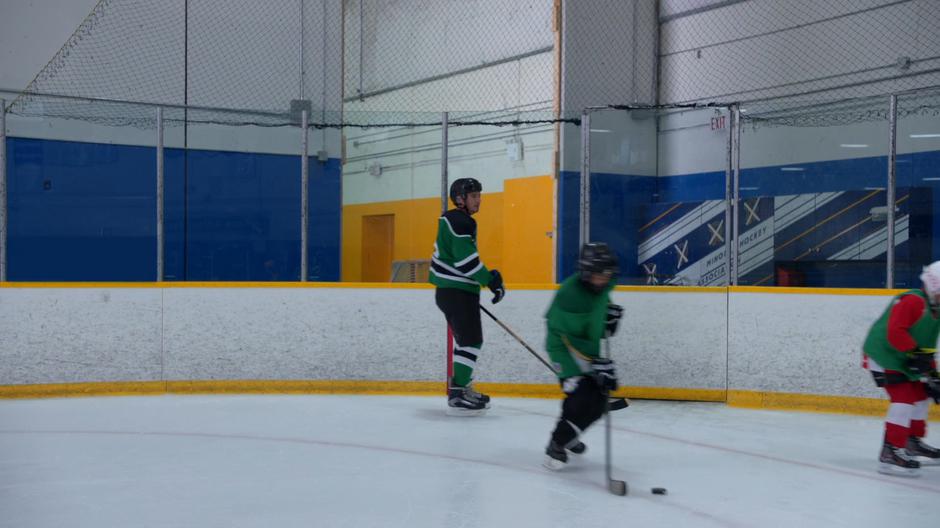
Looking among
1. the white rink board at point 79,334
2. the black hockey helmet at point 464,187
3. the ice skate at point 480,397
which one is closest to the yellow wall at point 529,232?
the black hockey helmet at point 464,187

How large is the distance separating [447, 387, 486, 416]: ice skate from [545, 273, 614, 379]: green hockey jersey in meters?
1.59

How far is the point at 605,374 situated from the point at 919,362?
1.34 metres

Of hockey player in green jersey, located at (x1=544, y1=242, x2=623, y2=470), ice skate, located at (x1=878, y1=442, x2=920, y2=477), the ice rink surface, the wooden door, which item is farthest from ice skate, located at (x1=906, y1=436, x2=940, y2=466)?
the wooden door

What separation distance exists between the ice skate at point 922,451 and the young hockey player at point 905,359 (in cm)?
10

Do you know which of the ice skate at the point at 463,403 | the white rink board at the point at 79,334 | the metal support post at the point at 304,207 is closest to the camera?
the ice skate at the point at 463,403

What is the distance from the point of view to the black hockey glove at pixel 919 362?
379 cm

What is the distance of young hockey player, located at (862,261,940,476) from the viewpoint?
3811 millimetres

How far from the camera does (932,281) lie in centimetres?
378

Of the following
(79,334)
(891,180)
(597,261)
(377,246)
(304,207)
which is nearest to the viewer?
(597,261)

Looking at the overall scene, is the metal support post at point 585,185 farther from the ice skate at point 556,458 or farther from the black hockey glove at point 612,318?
the ice skate at point 556,458

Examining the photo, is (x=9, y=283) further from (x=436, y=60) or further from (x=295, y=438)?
(x=436, y=60)

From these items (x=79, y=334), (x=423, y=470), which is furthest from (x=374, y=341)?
(x=423, y=470)

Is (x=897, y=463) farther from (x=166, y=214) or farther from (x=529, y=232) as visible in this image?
(x=166, y=214)

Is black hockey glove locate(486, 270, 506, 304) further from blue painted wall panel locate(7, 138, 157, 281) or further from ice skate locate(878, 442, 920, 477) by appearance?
blue painted wall panel locate(7, 138, 157, 281)
